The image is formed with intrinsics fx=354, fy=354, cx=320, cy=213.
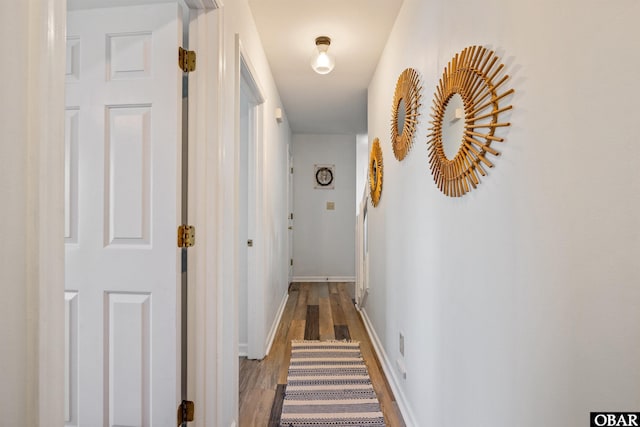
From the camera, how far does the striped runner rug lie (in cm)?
194

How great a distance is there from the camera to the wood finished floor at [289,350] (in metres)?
2.05

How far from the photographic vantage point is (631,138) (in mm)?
615

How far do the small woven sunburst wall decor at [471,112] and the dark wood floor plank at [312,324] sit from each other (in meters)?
2.25

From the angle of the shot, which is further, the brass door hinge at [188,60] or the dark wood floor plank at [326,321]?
the dark wood floor plank at [326,321]

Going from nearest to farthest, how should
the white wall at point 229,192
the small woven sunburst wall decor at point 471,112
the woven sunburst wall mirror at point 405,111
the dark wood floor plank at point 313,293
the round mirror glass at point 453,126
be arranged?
the small woven sunburst wall decor at point 471,112 → the round mirror glass at point 453,126 → the white wall at point 229,192 → the woven sunburst wall mirror at point 405,111 → the dark wood floor plank at point 313,293

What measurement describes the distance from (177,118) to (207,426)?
51.1 inches

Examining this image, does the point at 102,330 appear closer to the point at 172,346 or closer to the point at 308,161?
the point at 172,346

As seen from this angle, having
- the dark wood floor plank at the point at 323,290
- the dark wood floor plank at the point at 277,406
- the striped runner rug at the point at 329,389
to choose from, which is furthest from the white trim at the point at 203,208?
the dark wood floor plank at the point at 323,290

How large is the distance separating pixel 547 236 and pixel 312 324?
3.06m

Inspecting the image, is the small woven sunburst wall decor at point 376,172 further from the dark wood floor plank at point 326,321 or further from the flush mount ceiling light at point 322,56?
the dark wood floor plank at point 326,321

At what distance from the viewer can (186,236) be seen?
4.79ft

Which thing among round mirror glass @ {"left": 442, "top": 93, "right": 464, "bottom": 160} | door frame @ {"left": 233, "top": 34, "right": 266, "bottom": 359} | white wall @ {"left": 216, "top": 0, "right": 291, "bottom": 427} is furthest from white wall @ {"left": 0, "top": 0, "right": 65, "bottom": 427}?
door frame @ {"left": 233, "top": 34, "right": 266, "bottom": 359}

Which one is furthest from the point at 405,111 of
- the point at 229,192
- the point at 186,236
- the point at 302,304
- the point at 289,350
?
the point at 302,304

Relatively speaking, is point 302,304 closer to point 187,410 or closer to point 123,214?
point 187,410
